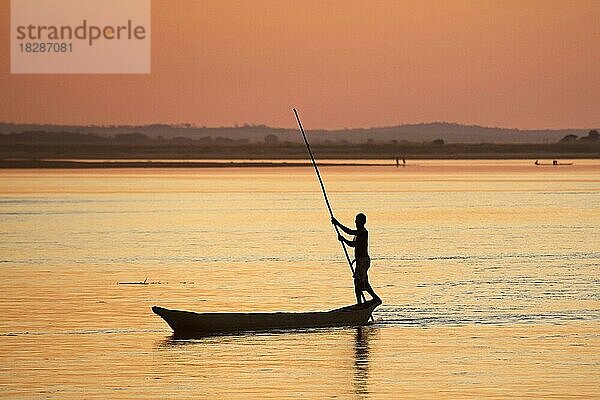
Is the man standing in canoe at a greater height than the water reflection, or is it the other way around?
the man standing in canoe

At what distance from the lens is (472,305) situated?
2578cm

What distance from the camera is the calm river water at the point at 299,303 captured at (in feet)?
58.1

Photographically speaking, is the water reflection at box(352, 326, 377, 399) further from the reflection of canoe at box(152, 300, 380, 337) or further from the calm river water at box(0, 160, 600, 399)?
the reflection of canoe at box(152, 300, 380, 337)

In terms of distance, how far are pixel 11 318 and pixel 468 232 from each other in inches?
1018

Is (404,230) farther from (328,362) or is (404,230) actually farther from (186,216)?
(328,362)

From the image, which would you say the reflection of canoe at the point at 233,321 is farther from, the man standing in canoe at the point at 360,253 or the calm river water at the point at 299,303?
the man standing in canoe at the point at 360,253

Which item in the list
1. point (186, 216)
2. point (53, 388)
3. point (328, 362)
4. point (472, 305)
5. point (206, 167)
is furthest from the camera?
point (206, 167)

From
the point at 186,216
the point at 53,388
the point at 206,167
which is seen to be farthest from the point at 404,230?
the point at 206,167

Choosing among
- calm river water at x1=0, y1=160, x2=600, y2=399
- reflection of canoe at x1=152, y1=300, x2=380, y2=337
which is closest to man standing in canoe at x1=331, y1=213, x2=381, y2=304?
calm river water at x1=0, y1=160, x2=600, y2=399

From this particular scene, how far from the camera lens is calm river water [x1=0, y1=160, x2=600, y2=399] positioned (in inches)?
697

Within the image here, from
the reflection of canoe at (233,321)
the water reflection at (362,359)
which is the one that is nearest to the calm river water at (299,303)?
the water reflection at (362,359)

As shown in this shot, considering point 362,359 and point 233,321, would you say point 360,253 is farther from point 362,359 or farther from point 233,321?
point 362,359

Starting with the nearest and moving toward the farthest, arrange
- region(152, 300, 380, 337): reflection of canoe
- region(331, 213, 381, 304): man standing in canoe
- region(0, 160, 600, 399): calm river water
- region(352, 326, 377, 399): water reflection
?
region(352, 326, 377, 399): water reflection → region(0, 160, 600, 399): calm river water → region(152, 300, 380, 337): reflection of canoe → region(331, 213, 381, 304): man standing in canoe

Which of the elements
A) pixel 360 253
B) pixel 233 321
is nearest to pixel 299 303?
pixel 360 253
